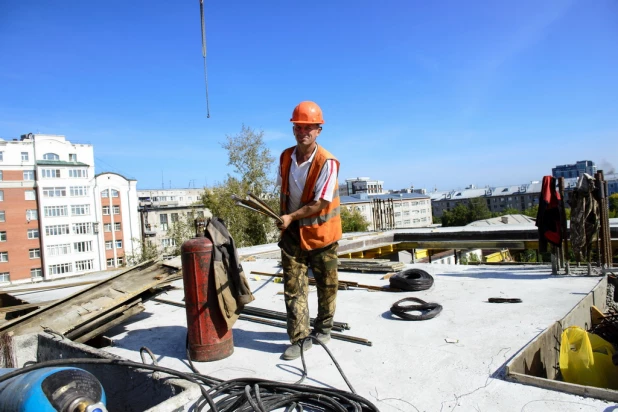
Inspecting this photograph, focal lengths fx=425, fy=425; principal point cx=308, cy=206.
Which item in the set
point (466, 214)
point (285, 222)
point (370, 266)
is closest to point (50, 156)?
A: point (370, 266)

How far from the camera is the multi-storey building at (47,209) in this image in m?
44.2

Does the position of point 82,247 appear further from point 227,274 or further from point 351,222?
point 227,274

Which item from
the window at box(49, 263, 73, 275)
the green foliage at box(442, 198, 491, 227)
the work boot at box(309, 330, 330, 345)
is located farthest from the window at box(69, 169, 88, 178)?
the green foliage at box(442, 198, 491, 227)

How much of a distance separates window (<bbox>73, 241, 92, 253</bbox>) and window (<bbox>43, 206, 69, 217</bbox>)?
367cm

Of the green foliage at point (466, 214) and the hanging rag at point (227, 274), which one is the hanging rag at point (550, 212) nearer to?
the hanging rag at point (227, 274)

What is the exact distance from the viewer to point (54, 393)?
1.89 m

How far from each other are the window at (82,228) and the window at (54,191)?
3691 mm

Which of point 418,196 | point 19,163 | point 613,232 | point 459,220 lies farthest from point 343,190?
point 613,232

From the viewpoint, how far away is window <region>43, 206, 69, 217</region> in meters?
46.2

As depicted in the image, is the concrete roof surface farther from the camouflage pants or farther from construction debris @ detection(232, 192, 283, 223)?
construction debris @ detection(232, 192, 283, 223)

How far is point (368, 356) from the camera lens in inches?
126

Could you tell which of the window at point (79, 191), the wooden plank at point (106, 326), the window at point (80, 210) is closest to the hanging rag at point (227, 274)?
the wooden plank at point (106, 326)

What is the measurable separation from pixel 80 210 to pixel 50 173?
505cm

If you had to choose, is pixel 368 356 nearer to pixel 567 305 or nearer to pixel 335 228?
pixel 335 228
